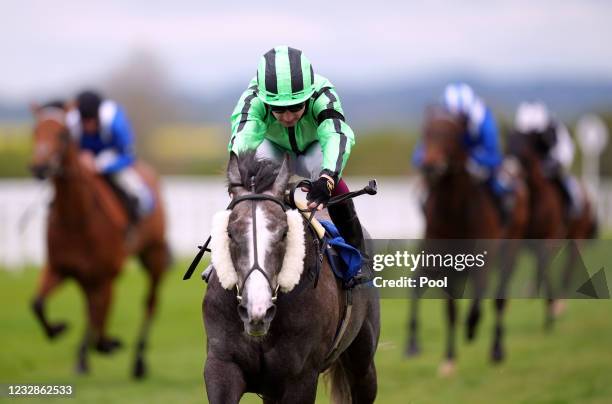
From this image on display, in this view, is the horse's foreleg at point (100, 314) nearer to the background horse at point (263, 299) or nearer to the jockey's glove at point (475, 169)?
the jockey's glove at point (475, 169)

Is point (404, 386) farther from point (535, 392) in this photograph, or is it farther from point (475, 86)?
point (475, 86)

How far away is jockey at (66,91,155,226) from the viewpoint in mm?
10312

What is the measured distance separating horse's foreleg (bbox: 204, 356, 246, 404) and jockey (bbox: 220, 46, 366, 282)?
80 centimetres

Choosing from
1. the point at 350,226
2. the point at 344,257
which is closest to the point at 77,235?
the point at 350,226

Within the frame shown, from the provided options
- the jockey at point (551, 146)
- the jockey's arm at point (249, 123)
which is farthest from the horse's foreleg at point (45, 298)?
the jockey at point (551, 146)

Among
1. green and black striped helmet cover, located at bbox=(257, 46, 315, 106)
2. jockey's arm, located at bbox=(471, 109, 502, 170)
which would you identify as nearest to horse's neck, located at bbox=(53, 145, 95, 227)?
jockey's arm, located at bbox=(471, 109, 502, 170)

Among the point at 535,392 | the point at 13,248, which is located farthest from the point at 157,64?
the point at 535,392

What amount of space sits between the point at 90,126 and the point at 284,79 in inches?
241

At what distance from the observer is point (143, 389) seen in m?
8.93

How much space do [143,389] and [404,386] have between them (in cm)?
221

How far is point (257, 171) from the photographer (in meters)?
4.47

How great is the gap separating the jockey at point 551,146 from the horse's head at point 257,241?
905 centimetres

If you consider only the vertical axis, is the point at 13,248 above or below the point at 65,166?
below

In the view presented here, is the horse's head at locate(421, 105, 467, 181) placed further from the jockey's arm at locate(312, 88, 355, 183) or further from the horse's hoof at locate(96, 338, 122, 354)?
the jockey's arm at locate(312, 88, 355, 183)
